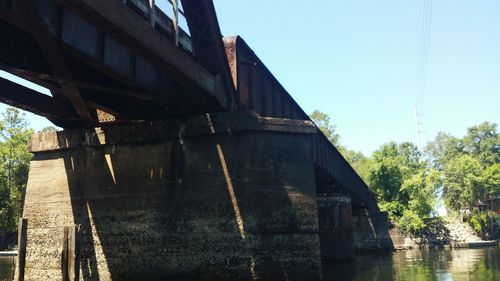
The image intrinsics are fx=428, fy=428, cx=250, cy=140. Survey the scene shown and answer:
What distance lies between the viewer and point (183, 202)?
13477 mm

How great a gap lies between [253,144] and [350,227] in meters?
20.1

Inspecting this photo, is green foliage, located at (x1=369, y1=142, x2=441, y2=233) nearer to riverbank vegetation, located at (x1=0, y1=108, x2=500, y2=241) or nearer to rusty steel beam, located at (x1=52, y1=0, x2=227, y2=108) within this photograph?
riverbank vegetation, located at (x1=0, y1=108, x2=500, y2=241)

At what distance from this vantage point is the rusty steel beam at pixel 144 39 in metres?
7.74

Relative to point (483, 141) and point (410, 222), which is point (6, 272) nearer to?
point (410, 222)

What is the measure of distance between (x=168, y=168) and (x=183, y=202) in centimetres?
129

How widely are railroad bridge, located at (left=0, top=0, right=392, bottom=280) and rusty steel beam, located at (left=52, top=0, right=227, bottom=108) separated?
7cm

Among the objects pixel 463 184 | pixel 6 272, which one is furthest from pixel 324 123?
pixel 6 272

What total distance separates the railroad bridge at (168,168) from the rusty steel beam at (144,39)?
2.9 inches

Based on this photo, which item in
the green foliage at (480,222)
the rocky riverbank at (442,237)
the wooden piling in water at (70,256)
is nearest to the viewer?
the wooden piling in water at (70,256)

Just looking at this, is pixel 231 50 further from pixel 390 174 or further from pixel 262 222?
pixel 390 174

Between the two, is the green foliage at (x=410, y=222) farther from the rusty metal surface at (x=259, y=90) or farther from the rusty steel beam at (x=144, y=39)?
the rusty steel beam at (x=144, y=39)

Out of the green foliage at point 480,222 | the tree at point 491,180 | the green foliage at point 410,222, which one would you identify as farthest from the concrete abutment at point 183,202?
the tree at point 491,180

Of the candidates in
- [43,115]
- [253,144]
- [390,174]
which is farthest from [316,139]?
[390,174]

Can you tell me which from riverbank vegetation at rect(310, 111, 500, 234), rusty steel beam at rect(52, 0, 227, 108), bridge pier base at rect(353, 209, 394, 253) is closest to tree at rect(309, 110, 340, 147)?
riverbank vegetation at rect(310, 111, 500, 234)
